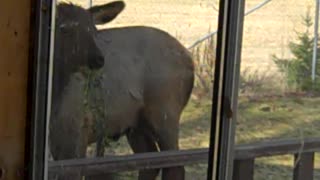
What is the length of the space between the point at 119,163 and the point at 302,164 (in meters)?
0.54

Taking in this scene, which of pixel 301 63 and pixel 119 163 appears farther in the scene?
pixel 119 163

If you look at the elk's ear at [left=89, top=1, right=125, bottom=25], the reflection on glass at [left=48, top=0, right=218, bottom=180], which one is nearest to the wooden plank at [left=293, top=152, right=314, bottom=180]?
the reflection on glass at [left=48, top=0, right=218, bottom=180]

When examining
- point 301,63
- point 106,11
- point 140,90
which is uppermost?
point 106,11

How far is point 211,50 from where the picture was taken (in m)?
2.03

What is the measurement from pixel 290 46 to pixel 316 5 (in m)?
0.13

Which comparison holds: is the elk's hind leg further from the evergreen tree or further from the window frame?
the evergreen tree

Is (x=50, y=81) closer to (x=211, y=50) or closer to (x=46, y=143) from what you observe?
(x=46, y=143)

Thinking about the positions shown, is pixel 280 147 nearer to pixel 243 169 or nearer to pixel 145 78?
pixel 243 169

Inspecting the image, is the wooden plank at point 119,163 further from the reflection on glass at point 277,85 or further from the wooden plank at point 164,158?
the reflection on glass at point 277,85

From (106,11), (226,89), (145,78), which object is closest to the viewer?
(226,89)

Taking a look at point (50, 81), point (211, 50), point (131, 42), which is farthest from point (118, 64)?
point (211, 50)

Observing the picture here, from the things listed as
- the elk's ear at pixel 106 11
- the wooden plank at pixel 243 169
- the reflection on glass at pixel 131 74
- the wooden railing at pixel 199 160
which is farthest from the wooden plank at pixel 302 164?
the elk's ear at pixel 106 11

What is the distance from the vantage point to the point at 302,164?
215cm

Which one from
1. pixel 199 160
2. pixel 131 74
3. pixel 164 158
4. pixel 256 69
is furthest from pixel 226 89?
pixel 131 74
